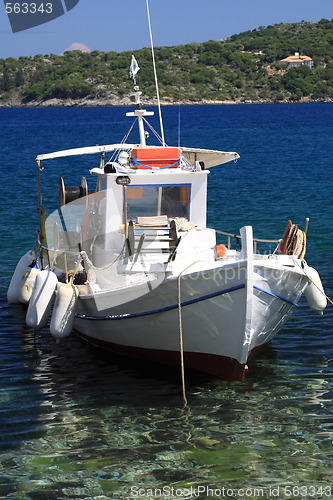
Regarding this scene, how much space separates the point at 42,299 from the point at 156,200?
2639 mm

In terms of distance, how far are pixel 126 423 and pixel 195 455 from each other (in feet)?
4.15

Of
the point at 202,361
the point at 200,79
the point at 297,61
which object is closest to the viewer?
the point at 202,361

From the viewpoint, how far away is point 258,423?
969 centimetres

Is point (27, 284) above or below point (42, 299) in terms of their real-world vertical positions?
below

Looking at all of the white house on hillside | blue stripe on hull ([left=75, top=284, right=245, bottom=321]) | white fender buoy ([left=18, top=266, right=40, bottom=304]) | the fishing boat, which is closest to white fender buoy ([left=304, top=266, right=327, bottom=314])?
the fishing boat

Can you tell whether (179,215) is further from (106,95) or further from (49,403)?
(106,95)

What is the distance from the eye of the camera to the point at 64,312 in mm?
11641

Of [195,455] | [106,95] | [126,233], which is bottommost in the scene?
[195,455]

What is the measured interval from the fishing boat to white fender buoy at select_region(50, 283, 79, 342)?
17mm

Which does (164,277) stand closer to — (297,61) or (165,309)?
(165,309)

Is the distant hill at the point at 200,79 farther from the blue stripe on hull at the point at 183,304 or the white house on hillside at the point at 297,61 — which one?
the blue stripe on hull at the point at 183,304

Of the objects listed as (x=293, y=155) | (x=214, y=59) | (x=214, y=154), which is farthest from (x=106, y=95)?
(x=214, y=154)

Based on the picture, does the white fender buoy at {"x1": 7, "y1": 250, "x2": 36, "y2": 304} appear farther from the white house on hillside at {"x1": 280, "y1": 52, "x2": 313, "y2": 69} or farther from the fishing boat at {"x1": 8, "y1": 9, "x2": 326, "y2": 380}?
the white house on hillside at {"x1": 280, "y1": 52, "x2": 313, "y2": 69}

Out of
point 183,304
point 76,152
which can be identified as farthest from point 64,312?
point 76,152
